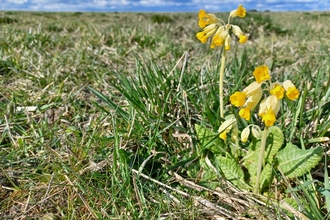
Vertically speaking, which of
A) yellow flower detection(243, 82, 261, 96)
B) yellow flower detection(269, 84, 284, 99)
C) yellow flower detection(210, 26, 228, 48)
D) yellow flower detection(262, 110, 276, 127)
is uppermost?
yellow flower detection(210, 26, 228, 48)

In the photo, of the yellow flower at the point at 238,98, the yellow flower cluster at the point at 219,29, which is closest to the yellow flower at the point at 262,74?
the yellow flower at the point at 238,98

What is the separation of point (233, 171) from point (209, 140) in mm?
191

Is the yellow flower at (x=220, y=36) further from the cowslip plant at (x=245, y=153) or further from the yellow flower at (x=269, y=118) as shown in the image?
the yellow flower at (x=269, y=118)

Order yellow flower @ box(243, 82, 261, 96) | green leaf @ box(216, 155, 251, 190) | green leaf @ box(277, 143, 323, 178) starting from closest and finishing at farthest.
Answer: yellow flower @ box(243, 82, 261, 96) < green leaf @ box(277, 143, 323, 178) < green leaf @ box(216, 155, 251, 190)

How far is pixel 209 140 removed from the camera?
171 cm

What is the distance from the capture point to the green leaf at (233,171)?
1.63m

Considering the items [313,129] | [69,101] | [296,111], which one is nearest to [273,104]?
[296,111]

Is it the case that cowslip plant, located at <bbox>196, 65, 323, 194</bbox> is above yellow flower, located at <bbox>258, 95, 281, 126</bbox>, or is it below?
below

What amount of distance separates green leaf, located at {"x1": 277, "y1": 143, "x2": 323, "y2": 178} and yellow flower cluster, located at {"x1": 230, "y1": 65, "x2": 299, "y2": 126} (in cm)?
32

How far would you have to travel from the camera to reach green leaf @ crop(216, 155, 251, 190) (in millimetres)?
1626

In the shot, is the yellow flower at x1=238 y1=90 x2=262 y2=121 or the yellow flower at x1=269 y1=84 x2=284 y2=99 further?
the yellow flower at x1=238 y1=90 x2=262 y2=121

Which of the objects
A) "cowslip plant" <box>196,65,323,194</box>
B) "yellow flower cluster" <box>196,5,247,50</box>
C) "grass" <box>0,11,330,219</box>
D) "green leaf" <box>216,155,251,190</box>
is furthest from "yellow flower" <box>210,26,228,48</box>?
"green leaf" <box>216,155,251,190</box>

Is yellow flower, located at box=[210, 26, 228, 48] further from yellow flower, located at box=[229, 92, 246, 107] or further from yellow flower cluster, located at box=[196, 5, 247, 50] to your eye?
yellow flower, located at box=[229, 92, 246, 107]

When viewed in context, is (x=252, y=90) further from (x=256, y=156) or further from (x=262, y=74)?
(x=256, y=156)
